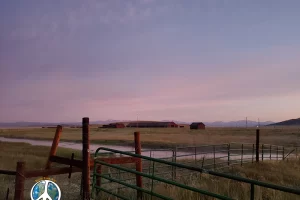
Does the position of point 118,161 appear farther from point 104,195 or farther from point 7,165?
point 7,165

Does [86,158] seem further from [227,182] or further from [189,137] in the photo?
[189,137]

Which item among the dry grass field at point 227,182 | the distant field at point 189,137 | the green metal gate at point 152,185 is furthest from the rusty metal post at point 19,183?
the distant field at point 189,137

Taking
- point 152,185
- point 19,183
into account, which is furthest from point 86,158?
point 152,185

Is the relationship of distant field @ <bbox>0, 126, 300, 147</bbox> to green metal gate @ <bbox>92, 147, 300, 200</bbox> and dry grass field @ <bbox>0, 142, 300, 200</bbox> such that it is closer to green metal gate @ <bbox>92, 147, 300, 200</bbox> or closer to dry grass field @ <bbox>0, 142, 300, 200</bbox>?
dry grass field @ <bbox>0, 142, 300, 200</bbox>

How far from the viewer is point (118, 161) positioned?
7.12m

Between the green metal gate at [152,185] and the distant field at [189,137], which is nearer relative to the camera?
the green metal gate at [152,185]

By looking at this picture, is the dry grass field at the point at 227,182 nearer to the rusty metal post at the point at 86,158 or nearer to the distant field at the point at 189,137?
the rusty metal post at the point at 86,158

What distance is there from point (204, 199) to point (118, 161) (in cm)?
197

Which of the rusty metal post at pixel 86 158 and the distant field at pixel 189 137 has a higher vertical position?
the rusty metal post at pixel 86 158

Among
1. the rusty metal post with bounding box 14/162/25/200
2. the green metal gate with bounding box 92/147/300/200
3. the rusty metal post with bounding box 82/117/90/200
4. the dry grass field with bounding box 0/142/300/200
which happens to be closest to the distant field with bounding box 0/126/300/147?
the dry grass field with bounding box 0/142/300/200

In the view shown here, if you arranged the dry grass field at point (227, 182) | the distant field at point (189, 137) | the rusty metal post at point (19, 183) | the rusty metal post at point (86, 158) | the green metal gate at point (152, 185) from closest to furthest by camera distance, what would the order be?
1. the green metal gate at point (152, 185)
2. the rusty metal post at point (19, 183)
3. the rusty metal post at point (86, 158)
4. the dry grass field at point (227, 182)
5. the distant field at point (189, 137)

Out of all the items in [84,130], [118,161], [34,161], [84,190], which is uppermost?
[84,130]

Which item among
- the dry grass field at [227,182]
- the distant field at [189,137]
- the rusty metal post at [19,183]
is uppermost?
the rusty metal post at [19,183]

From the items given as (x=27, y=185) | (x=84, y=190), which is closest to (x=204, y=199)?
(x=84, y=190)
